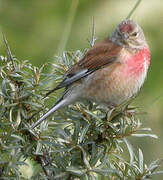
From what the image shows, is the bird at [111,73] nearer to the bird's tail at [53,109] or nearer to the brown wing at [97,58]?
Result: the brown wing at [97,58]

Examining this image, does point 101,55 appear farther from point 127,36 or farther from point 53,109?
point 53,109

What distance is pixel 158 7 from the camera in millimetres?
4199

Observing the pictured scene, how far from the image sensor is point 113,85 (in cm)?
275

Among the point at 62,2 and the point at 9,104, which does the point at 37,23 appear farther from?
the point at 9,104

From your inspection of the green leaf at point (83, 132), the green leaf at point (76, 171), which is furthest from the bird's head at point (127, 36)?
the green leaf at point (76, 171)

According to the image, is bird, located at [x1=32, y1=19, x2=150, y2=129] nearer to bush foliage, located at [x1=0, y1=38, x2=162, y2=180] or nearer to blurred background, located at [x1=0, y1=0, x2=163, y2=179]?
bush foliage, located at [x1=0, y1=38, x2=162, y2=180]

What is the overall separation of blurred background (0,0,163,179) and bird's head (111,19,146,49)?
0.86m

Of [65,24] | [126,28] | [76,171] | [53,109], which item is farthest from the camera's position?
[65,24]

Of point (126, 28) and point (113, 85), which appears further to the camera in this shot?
point (126, 28)

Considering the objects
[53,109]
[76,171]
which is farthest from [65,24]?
[76,171]

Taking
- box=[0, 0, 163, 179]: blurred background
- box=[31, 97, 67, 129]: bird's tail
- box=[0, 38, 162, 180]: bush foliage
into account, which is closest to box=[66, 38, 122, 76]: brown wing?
box=[31, 97, 67, 129]: bird's tail

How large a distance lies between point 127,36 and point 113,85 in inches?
15.2

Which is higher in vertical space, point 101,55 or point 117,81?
point 101,55

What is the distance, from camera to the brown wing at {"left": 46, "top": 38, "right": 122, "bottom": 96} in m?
2.62
